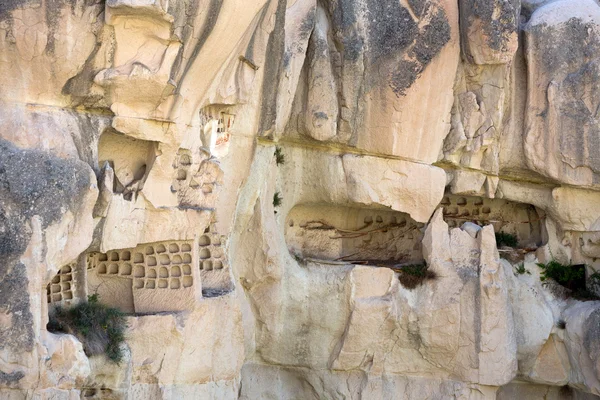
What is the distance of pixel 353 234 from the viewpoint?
13.8 meters

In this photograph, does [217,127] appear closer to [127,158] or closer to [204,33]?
[127,158]

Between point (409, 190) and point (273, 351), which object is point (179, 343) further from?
point (409, 190)

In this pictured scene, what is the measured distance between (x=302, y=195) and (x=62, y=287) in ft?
11.1

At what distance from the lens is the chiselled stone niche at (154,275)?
11.0 m

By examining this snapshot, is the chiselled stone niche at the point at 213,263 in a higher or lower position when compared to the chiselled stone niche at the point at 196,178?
lower

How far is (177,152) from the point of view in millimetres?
10750

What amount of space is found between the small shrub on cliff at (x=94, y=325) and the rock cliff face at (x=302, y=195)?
0.41 ft

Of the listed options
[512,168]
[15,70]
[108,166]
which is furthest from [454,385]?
[15,70]

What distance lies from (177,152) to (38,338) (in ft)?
7.42

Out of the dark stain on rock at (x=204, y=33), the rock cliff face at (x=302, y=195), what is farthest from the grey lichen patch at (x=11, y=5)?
the dark stain on rock at (x=204, y=33)

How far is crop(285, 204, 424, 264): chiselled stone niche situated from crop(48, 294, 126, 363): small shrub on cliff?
3.12m

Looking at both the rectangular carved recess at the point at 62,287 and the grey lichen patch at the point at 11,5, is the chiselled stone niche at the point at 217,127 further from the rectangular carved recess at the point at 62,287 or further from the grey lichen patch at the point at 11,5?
the grey lichen patch at the point at 11,5

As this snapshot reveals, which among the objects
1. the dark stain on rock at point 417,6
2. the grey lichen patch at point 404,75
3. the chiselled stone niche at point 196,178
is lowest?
the chiselled stone niche at point 196,178

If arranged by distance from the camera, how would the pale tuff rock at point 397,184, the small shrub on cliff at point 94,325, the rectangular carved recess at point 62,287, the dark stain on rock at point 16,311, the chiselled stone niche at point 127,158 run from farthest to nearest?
the pale tuff rock at point 397,184 → the chiselled stone niche at point 127,158 → the rectangular carved recess at point 62,287 → the small shrub on cliff at point 94,325 → the dark stain on rock at point 16,311
